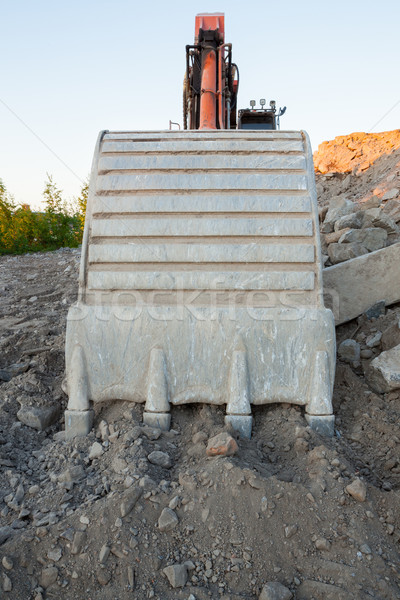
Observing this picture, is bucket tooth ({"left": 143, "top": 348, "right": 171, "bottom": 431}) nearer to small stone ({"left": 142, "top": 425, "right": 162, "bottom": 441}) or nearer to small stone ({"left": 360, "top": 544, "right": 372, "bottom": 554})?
small stone ({"left": 142, "top": 425, "right": 162, "bottom": 441})

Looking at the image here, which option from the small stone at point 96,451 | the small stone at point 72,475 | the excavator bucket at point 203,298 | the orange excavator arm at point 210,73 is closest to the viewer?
the small stone at point 72,475

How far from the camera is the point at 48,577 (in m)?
1.78

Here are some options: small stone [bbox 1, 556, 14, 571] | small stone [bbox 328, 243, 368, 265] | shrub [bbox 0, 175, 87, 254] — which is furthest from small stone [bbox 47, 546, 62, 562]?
shrub [bbox 0, 175, 87, 254]

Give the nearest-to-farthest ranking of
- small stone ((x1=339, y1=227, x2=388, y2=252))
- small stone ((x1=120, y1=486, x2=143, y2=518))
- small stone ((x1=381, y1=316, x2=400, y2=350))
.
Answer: small stone ((x1=120, y1=486, x2=143, y2=518))
small stone ((x1=381, y1=316, x2=400, y2=350))
small stone ((x1=339, y1=227, x2=388, y2=252))

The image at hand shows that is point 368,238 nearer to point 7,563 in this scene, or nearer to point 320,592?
point 320,592

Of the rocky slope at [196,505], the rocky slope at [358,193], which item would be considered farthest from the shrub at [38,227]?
the rocky slope at [196,505]

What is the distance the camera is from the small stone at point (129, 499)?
2023 mm

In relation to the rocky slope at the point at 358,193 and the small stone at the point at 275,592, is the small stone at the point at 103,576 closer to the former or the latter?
the small stone at the point at 275,592

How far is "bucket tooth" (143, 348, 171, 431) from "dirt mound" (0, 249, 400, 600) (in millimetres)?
72

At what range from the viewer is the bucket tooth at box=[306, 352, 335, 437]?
107 inches

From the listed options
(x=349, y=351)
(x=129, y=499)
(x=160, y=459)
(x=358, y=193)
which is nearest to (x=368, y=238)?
(x=349, y=351)

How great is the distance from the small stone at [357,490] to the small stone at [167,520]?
0.86 meters

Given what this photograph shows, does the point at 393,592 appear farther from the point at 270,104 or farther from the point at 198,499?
the point at 270,104

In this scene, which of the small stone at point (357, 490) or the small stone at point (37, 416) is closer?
the small stone at point (357, 490)
